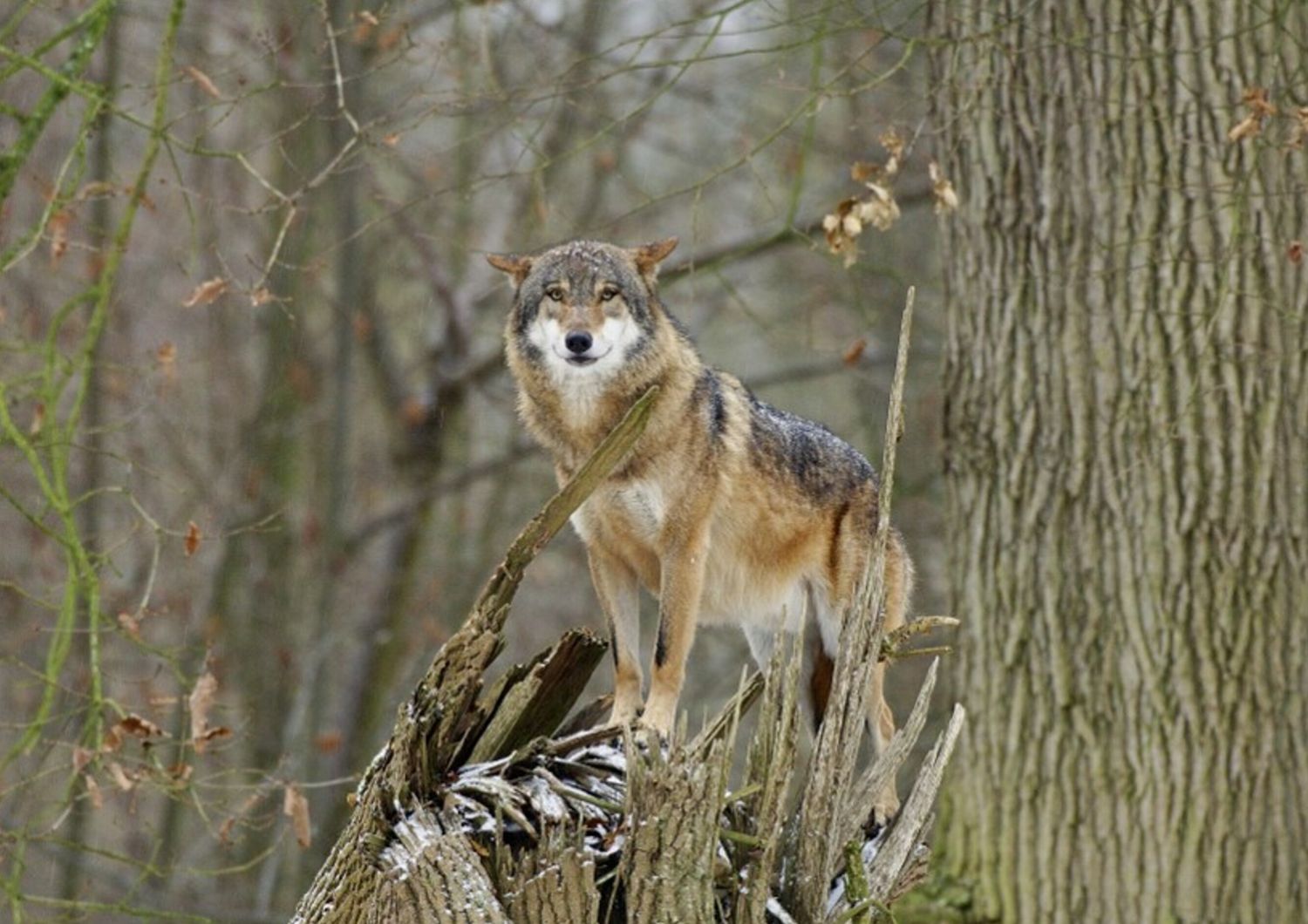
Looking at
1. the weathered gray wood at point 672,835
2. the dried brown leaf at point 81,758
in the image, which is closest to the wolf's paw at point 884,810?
the weathered gray wood at point 672,835

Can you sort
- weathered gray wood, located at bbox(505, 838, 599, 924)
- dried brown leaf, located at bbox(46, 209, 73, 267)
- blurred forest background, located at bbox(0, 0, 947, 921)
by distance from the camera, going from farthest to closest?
blurred forest background, located at bbox(0, 0, 947, 921) < dried brown leaf, located at bbox(46, 209, 73, 267) < weathered gray wood, located at bbox(505, 838, 599, 924)

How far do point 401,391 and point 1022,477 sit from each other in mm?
8808

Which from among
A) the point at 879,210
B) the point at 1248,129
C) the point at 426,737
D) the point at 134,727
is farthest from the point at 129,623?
the point at 1248,129

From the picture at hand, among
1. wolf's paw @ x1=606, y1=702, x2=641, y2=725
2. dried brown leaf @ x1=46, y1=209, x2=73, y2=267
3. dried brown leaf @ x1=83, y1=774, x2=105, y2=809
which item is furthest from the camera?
dried brown leaf @ x1=46, y1=209, x2=73, y2=267

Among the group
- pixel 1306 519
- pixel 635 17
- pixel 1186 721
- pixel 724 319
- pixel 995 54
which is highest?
pixel 635 17

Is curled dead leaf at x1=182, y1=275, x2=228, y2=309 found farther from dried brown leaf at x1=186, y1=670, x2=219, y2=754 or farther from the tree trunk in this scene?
the tree trunk

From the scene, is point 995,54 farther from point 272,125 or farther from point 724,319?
point 724,319

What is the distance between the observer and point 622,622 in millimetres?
6293

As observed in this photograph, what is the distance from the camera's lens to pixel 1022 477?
770cm

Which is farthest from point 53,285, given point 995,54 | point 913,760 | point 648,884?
point 648,884

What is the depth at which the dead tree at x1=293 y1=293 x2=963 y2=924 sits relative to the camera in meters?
4.57

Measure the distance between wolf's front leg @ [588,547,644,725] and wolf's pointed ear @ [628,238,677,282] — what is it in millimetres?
981

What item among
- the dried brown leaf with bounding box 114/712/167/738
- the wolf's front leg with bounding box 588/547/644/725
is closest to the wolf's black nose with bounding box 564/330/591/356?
the wolf's front leg with bounding box 588/547/644/725

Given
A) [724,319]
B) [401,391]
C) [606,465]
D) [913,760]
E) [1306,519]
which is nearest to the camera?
[606,465]
